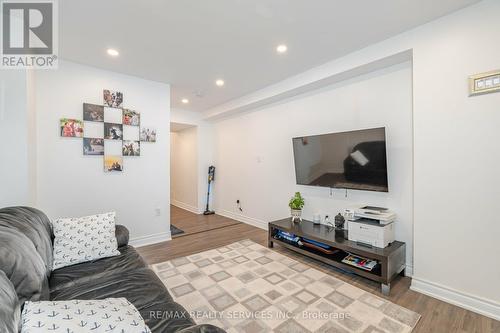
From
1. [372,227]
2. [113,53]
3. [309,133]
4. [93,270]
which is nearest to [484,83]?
[372,227]

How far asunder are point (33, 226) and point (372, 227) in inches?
117

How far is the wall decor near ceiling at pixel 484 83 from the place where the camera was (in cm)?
181

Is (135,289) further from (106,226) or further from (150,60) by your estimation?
(150,60)

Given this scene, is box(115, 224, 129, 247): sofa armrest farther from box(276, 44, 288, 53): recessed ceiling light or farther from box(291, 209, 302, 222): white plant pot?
box(276, 44, 288, 53): recessed ceiling light

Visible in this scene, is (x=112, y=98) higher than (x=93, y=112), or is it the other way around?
(x=112, y=98)

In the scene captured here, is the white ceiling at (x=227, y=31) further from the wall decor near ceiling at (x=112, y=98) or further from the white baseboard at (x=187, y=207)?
the white baseboard at (x=187, y=207)

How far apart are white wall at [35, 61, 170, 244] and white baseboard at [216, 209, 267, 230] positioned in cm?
162

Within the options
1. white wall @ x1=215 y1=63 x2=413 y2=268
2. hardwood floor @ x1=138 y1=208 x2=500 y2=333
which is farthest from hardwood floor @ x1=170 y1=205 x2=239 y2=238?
white wall @ x1=215 y1=63 x2=413 y2=268

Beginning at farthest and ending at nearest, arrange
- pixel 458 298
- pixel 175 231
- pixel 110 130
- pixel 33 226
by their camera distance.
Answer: pixel 175 231 < pixel 110 130 < pixel 458 298 < pixel 33 226

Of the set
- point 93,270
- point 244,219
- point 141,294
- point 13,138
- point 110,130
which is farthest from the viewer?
point 244,219

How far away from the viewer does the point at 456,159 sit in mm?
1988

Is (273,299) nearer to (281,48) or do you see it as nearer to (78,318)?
(78,318)

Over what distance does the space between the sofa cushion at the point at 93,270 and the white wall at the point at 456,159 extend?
8.75 ft

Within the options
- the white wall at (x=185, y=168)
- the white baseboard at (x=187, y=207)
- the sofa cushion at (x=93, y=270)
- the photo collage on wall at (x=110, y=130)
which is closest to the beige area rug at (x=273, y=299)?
the sofa cushion at (x=93, y=270)
